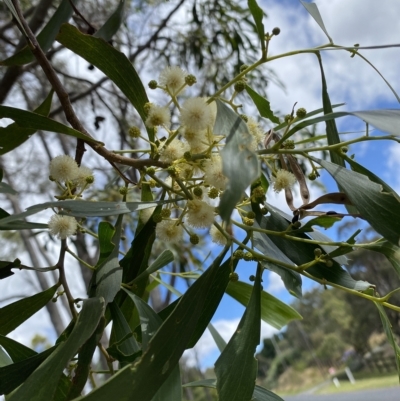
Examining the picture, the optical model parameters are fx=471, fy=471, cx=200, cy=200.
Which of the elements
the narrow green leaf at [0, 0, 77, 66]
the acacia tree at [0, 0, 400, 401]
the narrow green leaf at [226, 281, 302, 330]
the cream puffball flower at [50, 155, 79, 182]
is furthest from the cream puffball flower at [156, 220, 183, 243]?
the narrow green leaf at [0, 0, 77, 66]

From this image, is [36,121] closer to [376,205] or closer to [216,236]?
[216,236]

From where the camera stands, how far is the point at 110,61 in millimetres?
495

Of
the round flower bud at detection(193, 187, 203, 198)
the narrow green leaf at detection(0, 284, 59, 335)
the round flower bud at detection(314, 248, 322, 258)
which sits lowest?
the round flower bud at detection(314, 248, 322, 258)

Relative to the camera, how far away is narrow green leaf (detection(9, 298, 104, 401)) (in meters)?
0.35

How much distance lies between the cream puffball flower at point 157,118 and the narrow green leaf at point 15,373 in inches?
8.8

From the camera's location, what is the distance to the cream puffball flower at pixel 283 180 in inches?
18.2

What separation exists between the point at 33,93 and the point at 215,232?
3106mm

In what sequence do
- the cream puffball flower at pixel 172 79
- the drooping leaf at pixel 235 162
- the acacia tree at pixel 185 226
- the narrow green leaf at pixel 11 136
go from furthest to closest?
the narrow green leaf at pixel 11 136 < the cream puffball flower at pixel 172 79 < the acacia tree at pixel 185 226 < the drooping leaf at pixel 235 162

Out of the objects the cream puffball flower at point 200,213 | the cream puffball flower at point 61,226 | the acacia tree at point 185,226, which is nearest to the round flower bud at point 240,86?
the acacia tree at point 185,226

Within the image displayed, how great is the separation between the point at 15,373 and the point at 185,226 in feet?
0.66

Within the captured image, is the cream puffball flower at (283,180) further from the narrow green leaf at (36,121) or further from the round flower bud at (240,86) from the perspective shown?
the narrow green leaf at (36,121)

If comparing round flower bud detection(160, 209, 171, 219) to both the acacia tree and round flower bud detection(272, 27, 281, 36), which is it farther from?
round flower bud detection(272, 27, 281, 36)

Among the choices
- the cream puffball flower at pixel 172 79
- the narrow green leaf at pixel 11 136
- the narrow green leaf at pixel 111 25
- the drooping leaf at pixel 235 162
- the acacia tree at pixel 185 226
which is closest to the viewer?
the drooping leaf at pixel 235 162

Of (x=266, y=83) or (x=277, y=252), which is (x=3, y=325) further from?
(x=266, y=83)
